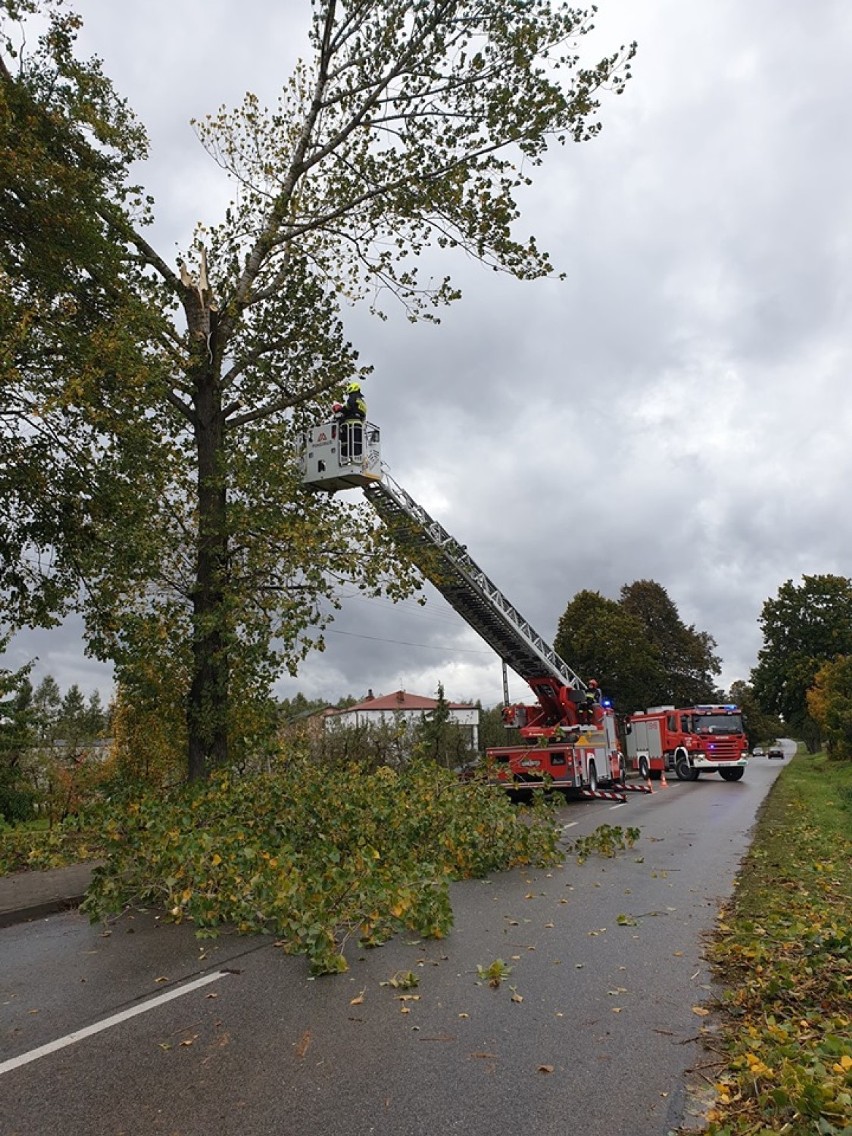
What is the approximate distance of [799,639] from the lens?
68.8m

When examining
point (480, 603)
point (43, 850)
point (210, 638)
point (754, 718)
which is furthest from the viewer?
point (754, 718)

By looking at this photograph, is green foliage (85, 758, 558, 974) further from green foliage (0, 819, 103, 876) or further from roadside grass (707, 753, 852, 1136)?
roadside grass (707, 753, 852, 1136)

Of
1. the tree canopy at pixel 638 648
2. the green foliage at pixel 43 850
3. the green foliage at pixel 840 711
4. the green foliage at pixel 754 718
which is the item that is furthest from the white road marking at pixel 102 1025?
the green foliage at pixel 754 718

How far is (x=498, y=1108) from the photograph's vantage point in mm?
3701

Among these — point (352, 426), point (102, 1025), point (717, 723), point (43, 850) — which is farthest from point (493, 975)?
point (717, 723)

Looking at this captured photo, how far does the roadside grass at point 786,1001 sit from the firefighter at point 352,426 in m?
11.7

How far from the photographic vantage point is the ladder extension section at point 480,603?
2005cm

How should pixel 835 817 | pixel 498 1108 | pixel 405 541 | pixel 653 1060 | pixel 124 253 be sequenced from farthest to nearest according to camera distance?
pixel 835 817, pixel 405 541, pixel 124 253, pixel 653 1060, pixel 498 1108

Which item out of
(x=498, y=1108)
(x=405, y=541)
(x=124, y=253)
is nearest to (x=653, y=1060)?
(x=498, y=1108)

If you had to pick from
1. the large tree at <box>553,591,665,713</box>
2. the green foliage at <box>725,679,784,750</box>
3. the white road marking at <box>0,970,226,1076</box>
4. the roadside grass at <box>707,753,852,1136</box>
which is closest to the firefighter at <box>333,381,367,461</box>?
the roadside grass at <box>707,753,852,1136</box>

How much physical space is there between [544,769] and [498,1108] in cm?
1748

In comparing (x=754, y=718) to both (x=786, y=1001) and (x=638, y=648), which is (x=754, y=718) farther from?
(x=786, y=1001)

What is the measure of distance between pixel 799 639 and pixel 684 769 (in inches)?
1663

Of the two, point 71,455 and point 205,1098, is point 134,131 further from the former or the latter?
point 205,1098
